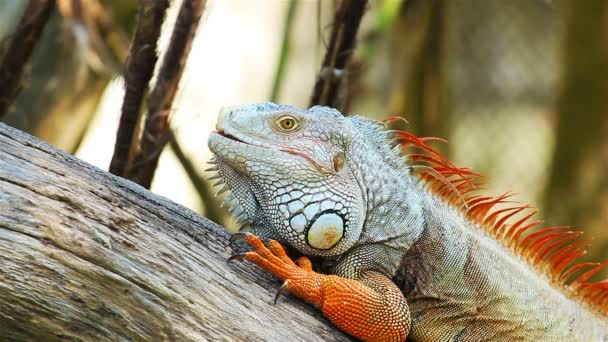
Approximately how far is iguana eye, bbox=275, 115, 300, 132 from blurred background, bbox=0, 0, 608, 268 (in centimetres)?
188

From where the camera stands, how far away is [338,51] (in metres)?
4.70

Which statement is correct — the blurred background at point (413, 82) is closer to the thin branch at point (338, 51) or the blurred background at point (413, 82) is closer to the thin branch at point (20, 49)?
the thin branch at point (338, 51)

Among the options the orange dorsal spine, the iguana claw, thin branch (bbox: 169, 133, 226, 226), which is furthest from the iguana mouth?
thin branch (bbox: 169, 133, 226, 226)

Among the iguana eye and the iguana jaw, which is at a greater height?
the iguana eye

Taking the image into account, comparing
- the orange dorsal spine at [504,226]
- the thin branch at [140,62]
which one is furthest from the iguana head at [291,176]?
the thin branch at [140,62]

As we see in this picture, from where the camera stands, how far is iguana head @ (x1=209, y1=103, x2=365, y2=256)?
3.13 meters

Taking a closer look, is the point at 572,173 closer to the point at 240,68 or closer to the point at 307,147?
the point at 240,68

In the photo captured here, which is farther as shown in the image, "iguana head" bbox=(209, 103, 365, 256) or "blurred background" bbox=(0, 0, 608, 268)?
"blurred background" bbox=(0, 0, 608, 268)

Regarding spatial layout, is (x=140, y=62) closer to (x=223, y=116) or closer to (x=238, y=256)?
(x=223, y=116)

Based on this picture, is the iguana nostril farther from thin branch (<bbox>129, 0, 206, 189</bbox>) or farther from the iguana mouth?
thin branch (<bbox>129, 0, 206, 189</bbox>)

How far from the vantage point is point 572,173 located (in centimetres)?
900

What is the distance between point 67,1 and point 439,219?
443cm

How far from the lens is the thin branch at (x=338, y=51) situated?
15.0 ft

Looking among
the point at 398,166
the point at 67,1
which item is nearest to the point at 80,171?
the point at 398,166
